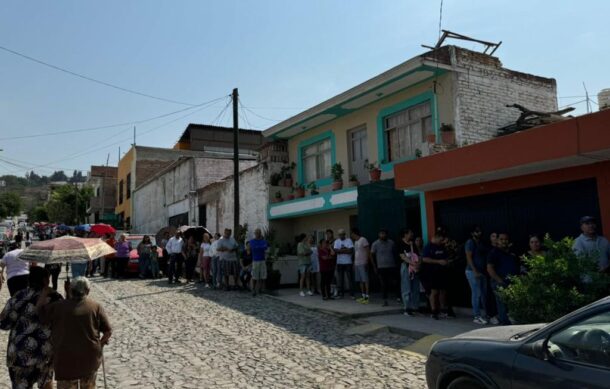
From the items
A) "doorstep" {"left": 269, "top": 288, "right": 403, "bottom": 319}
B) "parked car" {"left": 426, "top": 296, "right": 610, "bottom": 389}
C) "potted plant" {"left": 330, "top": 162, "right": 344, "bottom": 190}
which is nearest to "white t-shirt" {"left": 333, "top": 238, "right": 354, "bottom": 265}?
"doorstep" {"left": 269, "top": 288, "right": 403, "bottom": 319}

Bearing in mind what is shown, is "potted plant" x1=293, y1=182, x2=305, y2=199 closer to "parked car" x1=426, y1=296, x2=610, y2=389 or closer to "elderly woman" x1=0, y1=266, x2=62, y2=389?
"elderly woman" x1=0, y1=266, x2=62, y2=389

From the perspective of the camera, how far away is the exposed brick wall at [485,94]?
40.3 ft

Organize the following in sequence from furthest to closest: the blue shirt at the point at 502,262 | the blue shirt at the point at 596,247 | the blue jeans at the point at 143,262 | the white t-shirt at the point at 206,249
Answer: the blue jeans at the point at 143,262
the white t-shirt at the point at 206,249
the blue shirt at the point at 502,262
the blue shirt at the point at 596,247

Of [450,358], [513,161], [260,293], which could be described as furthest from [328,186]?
[450,358]

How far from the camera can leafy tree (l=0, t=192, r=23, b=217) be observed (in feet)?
222

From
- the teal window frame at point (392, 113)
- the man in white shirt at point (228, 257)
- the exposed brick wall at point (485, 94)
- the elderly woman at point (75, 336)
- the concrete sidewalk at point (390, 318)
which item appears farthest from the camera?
the man in white shirt at point (228, 257)

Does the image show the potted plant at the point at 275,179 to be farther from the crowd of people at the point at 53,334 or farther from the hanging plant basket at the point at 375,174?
the crowd of people at the point at 53,334

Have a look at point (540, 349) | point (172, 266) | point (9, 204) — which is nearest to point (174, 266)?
point (172, 266)

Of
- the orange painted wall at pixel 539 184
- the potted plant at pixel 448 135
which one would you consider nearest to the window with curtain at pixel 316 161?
the potted plant at pixel 448 135

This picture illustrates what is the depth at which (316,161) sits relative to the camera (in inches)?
707

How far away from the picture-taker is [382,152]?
47.5ft

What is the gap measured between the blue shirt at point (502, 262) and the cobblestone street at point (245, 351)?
211 cm

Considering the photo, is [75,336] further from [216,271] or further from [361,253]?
[216,271]

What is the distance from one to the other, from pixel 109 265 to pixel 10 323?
16.9 meters
